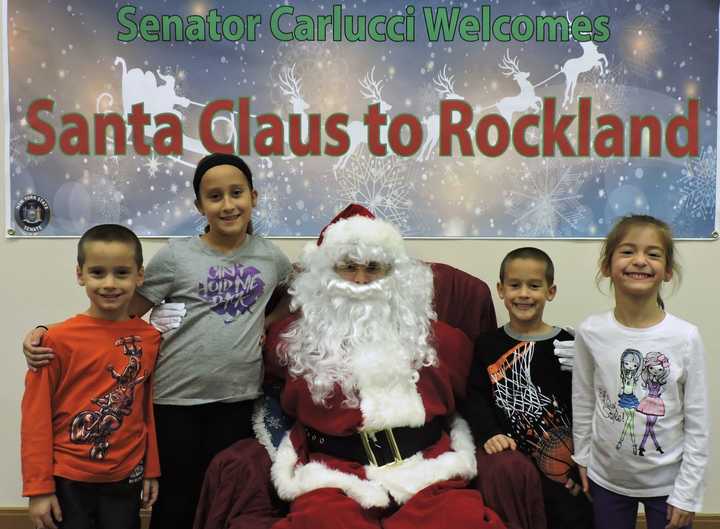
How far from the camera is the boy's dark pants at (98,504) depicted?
1.95 meters

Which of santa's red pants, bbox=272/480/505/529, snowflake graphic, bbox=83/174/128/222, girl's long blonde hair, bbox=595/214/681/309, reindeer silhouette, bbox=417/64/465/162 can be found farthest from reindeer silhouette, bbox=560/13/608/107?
snowflake graphic, bbox=83/174/128/222

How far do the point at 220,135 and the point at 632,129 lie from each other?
6.38ft

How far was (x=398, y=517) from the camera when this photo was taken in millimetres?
1944

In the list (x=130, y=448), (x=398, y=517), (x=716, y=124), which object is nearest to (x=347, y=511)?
(x=398, y=517)

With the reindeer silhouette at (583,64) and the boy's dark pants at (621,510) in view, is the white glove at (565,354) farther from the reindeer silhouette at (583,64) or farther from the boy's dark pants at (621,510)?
the reindeer silhouette at (583,64)

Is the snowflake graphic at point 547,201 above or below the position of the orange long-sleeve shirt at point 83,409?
above

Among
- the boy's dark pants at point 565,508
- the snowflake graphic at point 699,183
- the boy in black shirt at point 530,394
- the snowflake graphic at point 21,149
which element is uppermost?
the snowflake graphic at point 21,149

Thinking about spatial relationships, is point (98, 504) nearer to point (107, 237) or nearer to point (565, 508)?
point (107, 237)

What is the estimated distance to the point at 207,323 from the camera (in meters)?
2.28

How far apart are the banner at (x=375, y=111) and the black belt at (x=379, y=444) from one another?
41.4 inches

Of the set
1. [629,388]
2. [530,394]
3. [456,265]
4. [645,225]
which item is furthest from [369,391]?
[645,225]

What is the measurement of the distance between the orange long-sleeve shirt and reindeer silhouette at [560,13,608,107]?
2.22m

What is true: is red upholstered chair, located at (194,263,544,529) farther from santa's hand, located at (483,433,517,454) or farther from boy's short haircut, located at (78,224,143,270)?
boy's short haircut, located at (78,224,143,270)

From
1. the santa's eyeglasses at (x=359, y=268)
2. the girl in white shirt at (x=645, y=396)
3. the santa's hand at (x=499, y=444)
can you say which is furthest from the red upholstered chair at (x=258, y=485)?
the santa's eyeglasses at (x=359, y=268)
